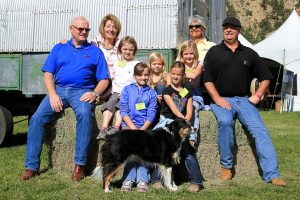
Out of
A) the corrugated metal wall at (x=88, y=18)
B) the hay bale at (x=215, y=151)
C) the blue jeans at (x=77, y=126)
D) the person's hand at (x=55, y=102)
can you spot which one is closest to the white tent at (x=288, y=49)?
the corrugated metal wall at (x=88, y=18)

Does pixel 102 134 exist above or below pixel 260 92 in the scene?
below

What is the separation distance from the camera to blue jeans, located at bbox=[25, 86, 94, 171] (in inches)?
234

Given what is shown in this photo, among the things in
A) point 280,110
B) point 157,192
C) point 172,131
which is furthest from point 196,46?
point 280,110

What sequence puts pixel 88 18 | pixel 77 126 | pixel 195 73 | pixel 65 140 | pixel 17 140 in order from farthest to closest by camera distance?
pixel 17 140 → pixel 88 18 → pixel 65 140 → pixel 195 73 → pixel 77 126

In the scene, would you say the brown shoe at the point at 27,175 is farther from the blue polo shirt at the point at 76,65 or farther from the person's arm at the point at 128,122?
the person's arm at the point at 128,122

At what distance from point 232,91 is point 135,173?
1652 millimetres

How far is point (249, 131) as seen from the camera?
20.3 ft

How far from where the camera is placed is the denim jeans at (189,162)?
18.6 feet

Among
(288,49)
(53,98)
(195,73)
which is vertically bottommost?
(53,98)

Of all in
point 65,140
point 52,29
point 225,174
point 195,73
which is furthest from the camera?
point 52,29

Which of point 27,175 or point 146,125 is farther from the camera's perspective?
point 27,175

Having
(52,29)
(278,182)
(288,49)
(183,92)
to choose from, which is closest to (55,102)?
(183,92)

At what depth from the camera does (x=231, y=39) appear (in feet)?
20.3

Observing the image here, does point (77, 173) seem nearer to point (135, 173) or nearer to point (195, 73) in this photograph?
point (135, 173)
